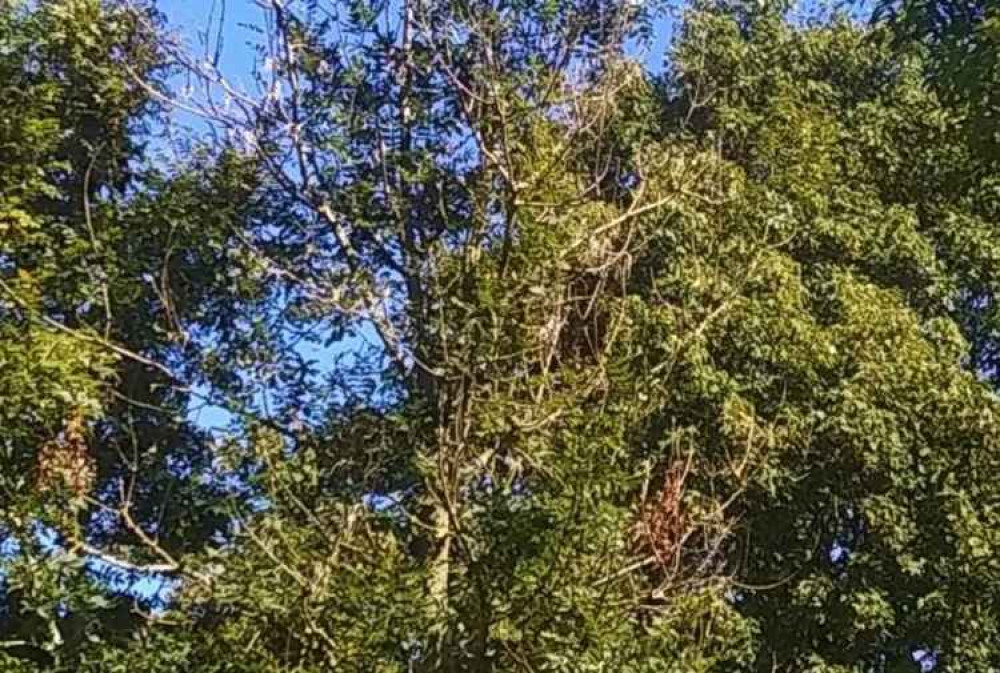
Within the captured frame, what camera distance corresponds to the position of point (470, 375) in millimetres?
5203

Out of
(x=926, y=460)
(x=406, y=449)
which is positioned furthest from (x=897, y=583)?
(x=406, y=449)

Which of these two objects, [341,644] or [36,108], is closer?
[341,644]

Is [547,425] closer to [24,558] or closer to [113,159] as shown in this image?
[24,558]

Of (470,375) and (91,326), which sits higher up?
(91,326)

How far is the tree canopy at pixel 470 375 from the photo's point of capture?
16.4ft

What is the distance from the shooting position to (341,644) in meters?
4.91

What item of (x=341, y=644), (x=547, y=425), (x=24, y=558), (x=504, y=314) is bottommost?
(x=341, y=644)

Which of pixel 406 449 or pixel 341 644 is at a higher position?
pixel 406 449

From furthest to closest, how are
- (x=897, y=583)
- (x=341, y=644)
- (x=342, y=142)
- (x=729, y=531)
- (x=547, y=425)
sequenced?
(x=897, y=583), (x=729, y=531), (x=342, y=142), (x=547, y=425), (x=341, y=644)

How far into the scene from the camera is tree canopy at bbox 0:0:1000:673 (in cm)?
499

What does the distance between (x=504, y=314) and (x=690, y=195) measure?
5.45 ft

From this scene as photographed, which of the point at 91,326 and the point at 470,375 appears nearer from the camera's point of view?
the point at 470,375

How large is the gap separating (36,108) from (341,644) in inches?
103

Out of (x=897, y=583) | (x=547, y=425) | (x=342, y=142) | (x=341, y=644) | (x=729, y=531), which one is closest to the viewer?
(x=341, y=644)
